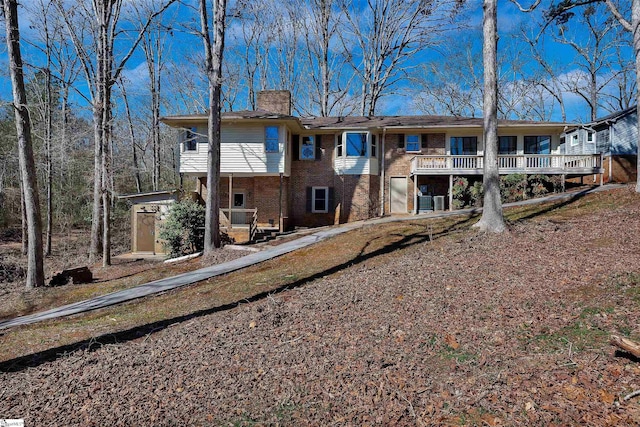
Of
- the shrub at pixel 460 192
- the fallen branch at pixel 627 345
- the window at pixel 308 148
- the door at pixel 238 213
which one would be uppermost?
the window at pixel 308 148

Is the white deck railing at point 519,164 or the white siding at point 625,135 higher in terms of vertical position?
the white siding at point 625,135

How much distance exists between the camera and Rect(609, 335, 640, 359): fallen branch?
3.53 meters

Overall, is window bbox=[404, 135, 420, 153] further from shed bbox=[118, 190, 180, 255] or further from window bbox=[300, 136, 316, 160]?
shed bbox=[118, 190, 180, 255]

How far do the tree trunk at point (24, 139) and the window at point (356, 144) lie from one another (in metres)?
13.8

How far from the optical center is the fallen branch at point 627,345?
3.53 m

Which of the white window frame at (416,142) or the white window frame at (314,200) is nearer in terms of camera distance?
the white window frame at (314,200)

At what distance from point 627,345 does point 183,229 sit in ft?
47.3

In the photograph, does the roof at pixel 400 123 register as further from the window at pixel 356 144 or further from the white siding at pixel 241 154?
the white siding at pixel 241 154

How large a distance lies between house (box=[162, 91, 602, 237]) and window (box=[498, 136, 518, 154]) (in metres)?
0.05

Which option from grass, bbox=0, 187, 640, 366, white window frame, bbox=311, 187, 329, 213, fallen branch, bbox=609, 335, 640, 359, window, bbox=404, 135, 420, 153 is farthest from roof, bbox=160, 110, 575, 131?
fallen branch, bbox=609, 335, 640, 359

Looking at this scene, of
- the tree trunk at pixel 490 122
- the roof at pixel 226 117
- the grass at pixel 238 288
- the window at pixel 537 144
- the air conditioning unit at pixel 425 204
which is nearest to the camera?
the grass at pixel 238 288

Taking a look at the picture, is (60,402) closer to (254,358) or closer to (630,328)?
(254,358)

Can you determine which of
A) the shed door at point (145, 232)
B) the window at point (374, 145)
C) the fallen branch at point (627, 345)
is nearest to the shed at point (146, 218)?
the shed door at point (145, 232)

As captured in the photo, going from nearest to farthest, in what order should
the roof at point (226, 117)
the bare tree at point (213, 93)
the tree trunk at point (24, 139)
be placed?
1. the tree trunk at point (24, 139)
2. the bare tree at point (213, 93)
3. the roof at point (226, 117)
